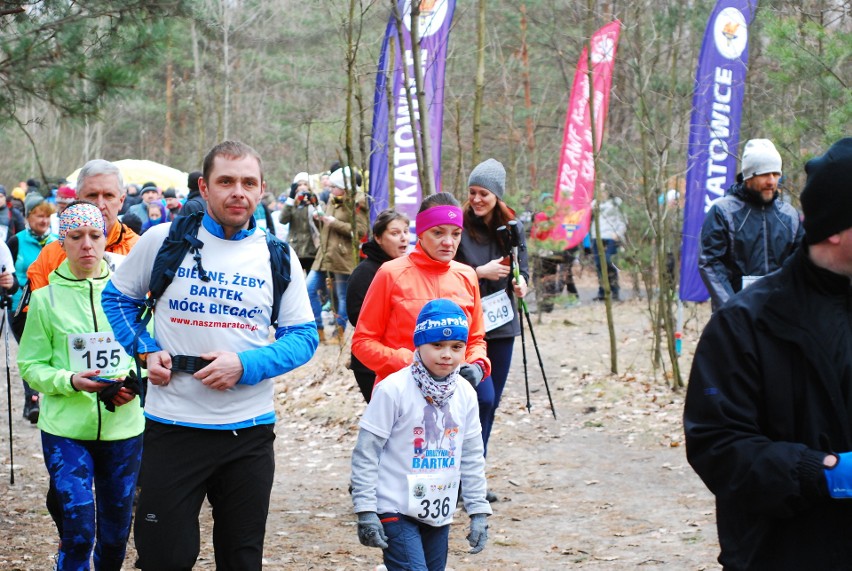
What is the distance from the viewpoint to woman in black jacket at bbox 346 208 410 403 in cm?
682

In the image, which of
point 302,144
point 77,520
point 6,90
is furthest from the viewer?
point 302,144

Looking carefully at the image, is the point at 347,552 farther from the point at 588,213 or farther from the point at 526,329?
the point at 588,213

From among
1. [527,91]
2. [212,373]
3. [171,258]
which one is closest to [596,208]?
[171,258]

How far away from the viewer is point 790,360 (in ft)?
8.82

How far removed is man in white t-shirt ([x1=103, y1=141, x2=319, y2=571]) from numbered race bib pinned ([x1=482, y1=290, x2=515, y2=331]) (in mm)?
2871

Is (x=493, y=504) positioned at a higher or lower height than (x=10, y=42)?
lower

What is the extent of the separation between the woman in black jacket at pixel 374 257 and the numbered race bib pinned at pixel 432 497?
7.09ft

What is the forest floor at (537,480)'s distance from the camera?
673 centimetres

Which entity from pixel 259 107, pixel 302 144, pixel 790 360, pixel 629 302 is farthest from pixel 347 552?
pixel 259 107

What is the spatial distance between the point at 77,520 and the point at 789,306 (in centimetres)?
360

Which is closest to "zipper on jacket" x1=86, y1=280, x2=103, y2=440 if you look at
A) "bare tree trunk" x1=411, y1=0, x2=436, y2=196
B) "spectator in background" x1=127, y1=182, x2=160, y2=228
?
"bare tree trunk" x1=411, y1=0, x2=436, y2=196

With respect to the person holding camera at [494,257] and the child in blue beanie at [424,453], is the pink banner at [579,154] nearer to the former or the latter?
the person holding camera at [494,257]

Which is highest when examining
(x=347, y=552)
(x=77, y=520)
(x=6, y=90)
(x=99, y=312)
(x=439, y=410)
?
(x=6, y=90)

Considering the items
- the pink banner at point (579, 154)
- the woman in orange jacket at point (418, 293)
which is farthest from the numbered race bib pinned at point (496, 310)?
the pink banner at point (579, 154)
